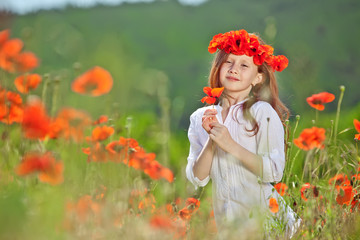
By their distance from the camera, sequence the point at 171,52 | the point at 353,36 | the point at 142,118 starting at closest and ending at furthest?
the point at 142,118 → the point at 353,36 → the point at 171,52

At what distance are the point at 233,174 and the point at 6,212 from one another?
118 centimetres

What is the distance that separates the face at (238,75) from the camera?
2.31 meters

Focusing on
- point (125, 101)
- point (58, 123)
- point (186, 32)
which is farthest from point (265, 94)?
point (186, 32)

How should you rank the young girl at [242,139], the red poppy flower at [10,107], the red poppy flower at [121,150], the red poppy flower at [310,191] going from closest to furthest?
the red poppy flower at [10,107]
the red poppy flower at [121,150]
the red poppy flower at [310,191]
the young girl at [242,139]

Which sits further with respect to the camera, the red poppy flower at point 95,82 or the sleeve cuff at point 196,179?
the sleeve cuff at point 196,179

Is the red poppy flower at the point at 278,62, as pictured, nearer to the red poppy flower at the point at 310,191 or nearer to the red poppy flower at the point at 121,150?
the red poppy flower at the point at 310,191

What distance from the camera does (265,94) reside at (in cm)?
250

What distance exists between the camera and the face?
7.59 feet

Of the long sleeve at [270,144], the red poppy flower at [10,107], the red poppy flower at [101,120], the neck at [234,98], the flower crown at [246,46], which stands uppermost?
the flower crown at [246,46]

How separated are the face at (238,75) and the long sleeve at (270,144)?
0.40 feet

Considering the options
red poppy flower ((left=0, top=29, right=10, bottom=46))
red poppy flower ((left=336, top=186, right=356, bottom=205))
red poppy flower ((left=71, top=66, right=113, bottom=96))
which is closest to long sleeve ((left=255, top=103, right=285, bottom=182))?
red poppy flower ((left=336, top=186, right=356, bottom=205))

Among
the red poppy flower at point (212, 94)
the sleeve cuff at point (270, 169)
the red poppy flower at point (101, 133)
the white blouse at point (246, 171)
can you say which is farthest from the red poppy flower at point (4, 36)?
the sleeve cuff at point (270, 169)

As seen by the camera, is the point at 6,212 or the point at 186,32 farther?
the point at 186,32

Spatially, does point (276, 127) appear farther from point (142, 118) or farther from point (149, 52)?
point (149, 52)
